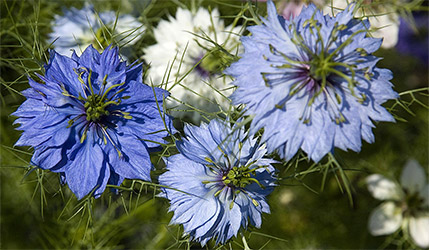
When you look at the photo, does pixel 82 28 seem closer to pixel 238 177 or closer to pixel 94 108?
pixel 94 108

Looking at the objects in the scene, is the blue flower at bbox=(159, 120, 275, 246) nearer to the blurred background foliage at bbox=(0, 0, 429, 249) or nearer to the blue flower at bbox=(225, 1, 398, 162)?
the blue flower at bbox=(225, 1, 398, 162)

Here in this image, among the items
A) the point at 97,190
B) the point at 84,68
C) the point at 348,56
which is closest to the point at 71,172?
the point at 97,190

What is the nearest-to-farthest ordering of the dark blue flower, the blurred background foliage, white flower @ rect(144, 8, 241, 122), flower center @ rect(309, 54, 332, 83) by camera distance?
flower center @ rect(309, 54, 332, 83) < white flower @ rect(144, 8, 241, 122) < the blurred background foliage < the dark blue flower

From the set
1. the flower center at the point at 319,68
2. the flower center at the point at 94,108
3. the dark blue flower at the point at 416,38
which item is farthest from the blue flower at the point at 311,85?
the dark blue flower at the point at 416,38

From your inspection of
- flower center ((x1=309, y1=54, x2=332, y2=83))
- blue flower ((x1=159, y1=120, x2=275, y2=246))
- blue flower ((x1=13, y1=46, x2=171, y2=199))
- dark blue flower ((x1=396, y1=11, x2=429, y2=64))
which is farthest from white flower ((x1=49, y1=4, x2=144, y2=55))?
dark blue flower ((x1=396, y1=11, x2=429, y2=64))

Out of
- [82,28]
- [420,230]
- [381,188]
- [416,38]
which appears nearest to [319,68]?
[82,28]

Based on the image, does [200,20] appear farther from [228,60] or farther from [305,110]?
[305,110]
